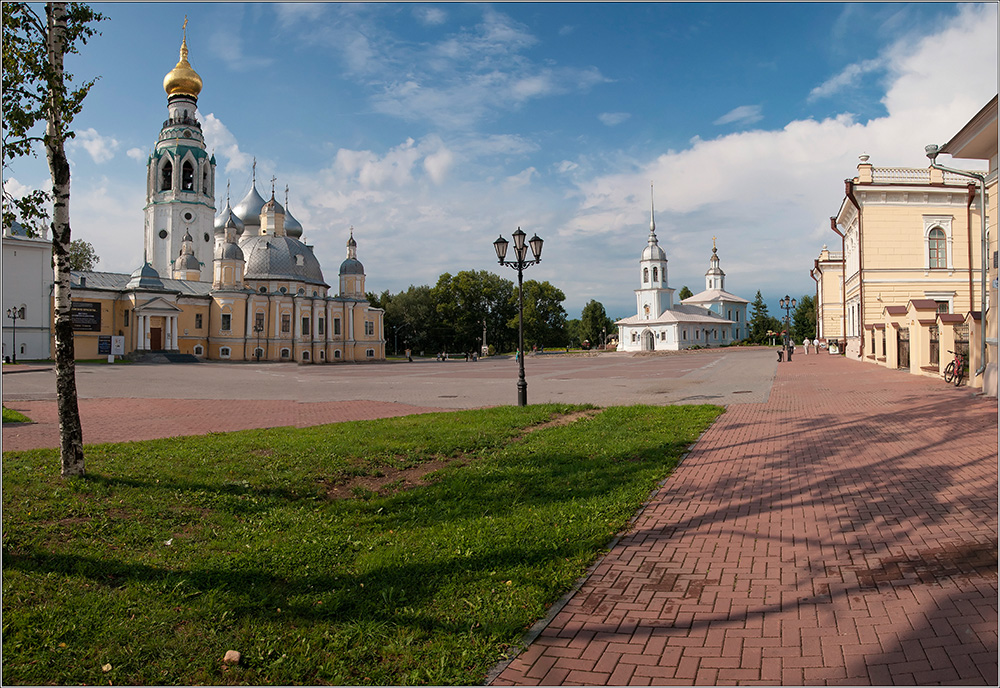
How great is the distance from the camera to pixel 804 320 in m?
94.8

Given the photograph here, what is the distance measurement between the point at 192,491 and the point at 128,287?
52.5 metres

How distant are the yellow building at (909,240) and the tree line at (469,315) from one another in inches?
2087

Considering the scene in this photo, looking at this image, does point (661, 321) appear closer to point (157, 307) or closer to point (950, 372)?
point (157, 307)

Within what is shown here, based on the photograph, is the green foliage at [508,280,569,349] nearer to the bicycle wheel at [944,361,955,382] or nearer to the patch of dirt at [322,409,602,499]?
the bicycle wheel at [944,361,955,382]

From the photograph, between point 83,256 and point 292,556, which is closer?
point 292,556

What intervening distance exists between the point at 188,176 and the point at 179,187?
6.19ft

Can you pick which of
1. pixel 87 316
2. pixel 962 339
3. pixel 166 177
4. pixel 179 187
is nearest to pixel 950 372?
pixel 962 339

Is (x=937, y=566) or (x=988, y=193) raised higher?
(x=988, y=193)

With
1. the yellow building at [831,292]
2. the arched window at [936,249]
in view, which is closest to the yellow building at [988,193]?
the arched window at [936,249]

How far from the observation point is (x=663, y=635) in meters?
→ 3.60

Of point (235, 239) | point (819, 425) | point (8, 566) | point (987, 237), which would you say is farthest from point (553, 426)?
point (235, 239)

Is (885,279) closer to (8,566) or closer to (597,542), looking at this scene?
(597,542)

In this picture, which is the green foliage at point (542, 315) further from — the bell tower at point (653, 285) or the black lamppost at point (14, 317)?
the black lamppost at point (14, 317)

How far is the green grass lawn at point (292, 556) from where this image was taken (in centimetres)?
334
